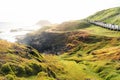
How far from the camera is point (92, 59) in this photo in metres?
115

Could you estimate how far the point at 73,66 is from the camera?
105m

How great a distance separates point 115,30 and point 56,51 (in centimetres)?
2753

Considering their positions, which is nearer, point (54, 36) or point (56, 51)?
point (56, 51)

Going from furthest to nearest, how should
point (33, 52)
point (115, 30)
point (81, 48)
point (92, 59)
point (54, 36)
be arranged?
point (54, 36), point (115, 30), point (81, 48), point (92, 59), point (33, 52)

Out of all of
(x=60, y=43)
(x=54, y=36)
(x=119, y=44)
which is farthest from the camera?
(x=54, y=36)

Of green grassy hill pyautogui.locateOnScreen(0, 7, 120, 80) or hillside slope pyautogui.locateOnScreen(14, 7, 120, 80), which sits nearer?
green grassy hill pyautogui.locateOnScreen(0, 7, 120, 80)

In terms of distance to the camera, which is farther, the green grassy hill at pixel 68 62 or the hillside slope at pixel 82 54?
the hillside slope at pixel 82 54

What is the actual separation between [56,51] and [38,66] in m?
82.6

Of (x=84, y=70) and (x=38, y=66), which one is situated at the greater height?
(x=38, y=66)

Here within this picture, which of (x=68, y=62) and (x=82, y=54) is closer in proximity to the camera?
(x=68, y=62)

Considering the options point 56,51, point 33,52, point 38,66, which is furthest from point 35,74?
point 56,51

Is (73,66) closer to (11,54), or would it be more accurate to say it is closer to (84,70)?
(84,70)

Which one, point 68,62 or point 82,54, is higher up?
point 68,62

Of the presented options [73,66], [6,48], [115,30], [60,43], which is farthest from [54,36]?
[6,48]
